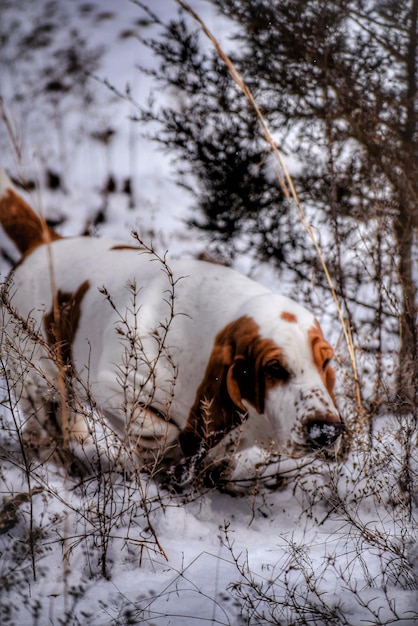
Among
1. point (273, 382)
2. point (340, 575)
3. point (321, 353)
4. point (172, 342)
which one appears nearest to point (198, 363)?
point (172, 342)

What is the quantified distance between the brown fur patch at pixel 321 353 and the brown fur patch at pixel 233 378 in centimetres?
14

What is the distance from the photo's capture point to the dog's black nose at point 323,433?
1973mm

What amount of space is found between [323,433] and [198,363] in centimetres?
55

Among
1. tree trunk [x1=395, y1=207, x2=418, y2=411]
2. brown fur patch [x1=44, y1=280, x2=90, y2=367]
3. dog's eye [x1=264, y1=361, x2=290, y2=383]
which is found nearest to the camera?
dog's eye [x1=264, y1=361, x2=290, y2=383]

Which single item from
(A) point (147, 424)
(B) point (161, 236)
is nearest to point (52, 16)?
(B) point (161, 236)

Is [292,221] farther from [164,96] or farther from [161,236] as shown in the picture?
[164,96]

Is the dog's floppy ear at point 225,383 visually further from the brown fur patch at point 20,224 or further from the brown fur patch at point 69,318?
the brown fur patch at point 20,224

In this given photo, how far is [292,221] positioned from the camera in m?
3.24

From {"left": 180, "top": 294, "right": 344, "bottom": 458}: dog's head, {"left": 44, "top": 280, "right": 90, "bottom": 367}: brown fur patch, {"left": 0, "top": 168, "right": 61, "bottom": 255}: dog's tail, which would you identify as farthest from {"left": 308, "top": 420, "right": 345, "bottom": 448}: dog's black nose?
{"left": 0, "top": 168, "right": 61, "bottom": 255}: dog's tail

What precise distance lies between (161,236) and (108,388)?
118 centimetres

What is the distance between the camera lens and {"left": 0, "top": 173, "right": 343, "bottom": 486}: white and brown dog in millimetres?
2016

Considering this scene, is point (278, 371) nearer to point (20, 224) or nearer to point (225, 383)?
point (225, 383)

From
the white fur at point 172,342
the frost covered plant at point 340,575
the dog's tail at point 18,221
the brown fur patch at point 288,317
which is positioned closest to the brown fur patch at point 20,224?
the dog's tail at point 18,221

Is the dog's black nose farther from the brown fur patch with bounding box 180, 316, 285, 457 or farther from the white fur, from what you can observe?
the brown fur patch with bounding box 180, 316, 285, 457
